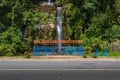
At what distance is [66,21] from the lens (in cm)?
3462

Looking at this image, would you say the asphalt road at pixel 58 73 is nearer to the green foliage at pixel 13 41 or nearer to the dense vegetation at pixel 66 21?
the green foliage at pixel 13 41

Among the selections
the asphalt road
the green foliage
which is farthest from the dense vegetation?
the asphalt road

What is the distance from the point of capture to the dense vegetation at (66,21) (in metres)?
33.5

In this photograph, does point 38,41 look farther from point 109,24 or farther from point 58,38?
point 109,24

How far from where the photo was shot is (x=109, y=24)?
34.4 metres

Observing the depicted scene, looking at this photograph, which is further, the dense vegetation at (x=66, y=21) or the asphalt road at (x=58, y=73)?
the dense vegetation at (x=66, y=21)

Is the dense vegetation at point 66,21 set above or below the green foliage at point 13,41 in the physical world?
above

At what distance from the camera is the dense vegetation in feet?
110

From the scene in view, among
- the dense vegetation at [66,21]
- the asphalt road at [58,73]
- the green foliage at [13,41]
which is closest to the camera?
the asphalt road at [58,73]

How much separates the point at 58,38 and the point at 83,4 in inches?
156

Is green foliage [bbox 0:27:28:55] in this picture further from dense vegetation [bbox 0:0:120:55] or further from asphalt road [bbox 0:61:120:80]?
asphalt road [bbox 0:61:120:80]

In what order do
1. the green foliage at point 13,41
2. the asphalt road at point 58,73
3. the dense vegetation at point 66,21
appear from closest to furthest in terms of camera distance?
the asphalt road at point 58,73 < the green foliage at point 13,41 < the dense vegetation at point 66,21

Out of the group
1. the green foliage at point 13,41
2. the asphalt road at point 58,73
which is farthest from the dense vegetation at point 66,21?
the asphalt road at point 58,73

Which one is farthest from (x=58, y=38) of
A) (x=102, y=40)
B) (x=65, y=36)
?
(x=102, y=40)
